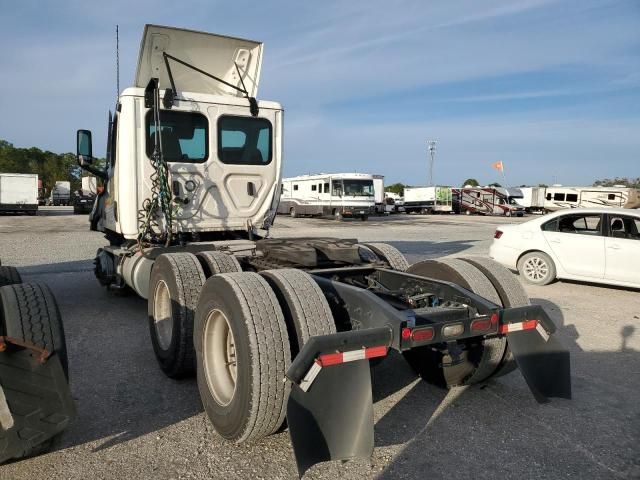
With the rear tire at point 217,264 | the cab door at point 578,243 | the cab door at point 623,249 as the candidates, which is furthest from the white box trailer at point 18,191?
the cab door at point 623,249

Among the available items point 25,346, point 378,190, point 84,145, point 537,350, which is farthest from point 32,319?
point 378,190

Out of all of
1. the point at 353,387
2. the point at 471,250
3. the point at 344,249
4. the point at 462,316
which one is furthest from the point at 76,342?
the point at 471,250

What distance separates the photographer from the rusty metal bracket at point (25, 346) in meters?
2.52

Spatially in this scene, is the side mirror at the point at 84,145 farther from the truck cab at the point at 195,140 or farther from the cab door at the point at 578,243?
the cab door at the point at 578,243

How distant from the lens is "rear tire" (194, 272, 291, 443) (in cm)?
288

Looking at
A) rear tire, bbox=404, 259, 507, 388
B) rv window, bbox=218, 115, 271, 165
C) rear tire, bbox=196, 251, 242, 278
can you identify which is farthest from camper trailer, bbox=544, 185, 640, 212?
rear tire, bbox=196, 251, 242, 278

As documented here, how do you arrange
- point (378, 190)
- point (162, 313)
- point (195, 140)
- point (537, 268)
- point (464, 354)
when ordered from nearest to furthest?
point (464, 354) < point (162, 313) < point (195, 140) < point (537, 268) < point (378, 190)

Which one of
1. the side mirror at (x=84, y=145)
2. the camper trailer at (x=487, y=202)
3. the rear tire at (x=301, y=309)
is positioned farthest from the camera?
the camper trailer at (x=487, y=202)

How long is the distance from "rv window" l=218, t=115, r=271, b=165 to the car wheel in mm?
5470

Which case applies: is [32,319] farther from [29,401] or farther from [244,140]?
[244,140]

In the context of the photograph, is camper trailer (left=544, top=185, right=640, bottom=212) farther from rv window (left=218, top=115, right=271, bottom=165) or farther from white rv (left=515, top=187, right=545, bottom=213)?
rv window (left=218, top=115, right=271, bottom=165)

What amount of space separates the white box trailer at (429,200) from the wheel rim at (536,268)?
37.4 m

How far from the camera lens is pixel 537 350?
3391 mm

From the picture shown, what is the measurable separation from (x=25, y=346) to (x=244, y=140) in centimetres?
433
